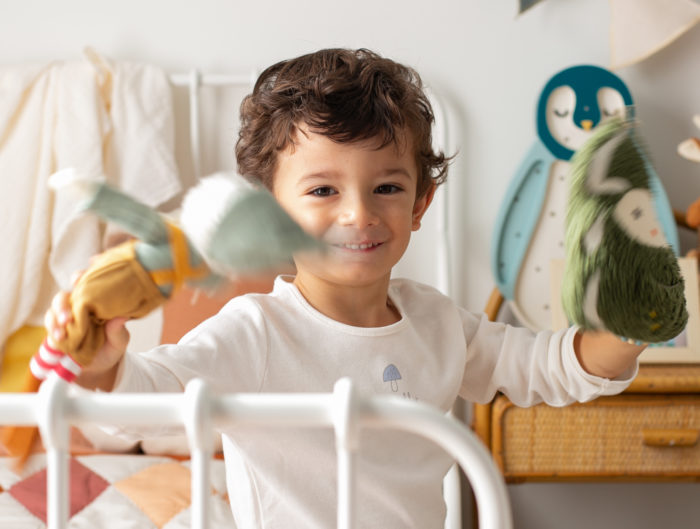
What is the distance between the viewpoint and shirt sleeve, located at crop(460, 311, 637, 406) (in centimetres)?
88

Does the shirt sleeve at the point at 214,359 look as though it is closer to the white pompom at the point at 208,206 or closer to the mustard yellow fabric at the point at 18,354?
the white pompom at the point at 208,206

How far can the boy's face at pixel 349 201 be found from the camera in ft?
2.67

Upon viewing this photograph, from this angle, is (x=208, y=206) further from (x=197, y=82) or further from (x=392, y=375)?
(x=197, y=82)

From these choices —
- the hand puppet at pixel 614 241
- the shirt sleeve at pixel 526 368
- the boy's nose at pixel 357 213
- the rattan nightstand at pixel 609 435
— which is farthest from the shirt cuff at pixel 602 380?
the rattan nightstand at pixel 609 435

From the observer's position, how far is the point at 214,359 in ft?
2.55

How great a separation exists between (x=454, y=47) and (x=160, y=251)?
1.46 m

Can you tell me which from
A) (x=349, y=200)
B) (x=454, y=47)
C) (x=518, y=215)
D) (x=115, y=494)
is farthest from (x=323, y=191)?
(x=454, y=47)

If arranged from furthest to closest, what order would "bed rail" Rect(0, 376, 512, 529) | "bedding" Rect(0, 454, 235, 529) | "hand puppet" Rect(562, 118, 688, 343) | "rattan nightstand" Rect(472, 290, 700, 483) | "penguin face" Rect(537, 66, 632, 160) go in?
"penguin face" Rect(537, 66, 632, 160), "rattan nightstand" Rect(472, 290, 700, 483), "bedding" Rect(0, 454, 235, 529), "hand puppet" Rect(562, 118, 688, 343), "bed rail" Rect(0, 376, 512, 529)

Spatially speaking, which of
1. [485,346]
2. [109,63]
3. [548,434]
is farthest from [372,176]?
[109,63]

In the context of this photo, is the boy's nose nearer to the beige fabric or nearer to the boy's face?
the boy's face

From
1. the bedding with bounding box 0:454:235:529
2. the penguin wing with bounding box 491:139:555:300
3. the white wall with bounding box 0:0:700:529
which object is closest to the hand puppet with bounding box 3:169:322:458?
the bedding with bounding box 0:454:235:529

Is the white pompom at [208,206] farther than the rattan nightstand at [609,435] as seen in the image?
No

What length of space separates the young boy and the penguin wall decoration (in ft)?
2.66

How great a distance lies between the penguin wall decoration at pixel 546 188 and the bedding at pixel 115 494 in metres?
0.76
